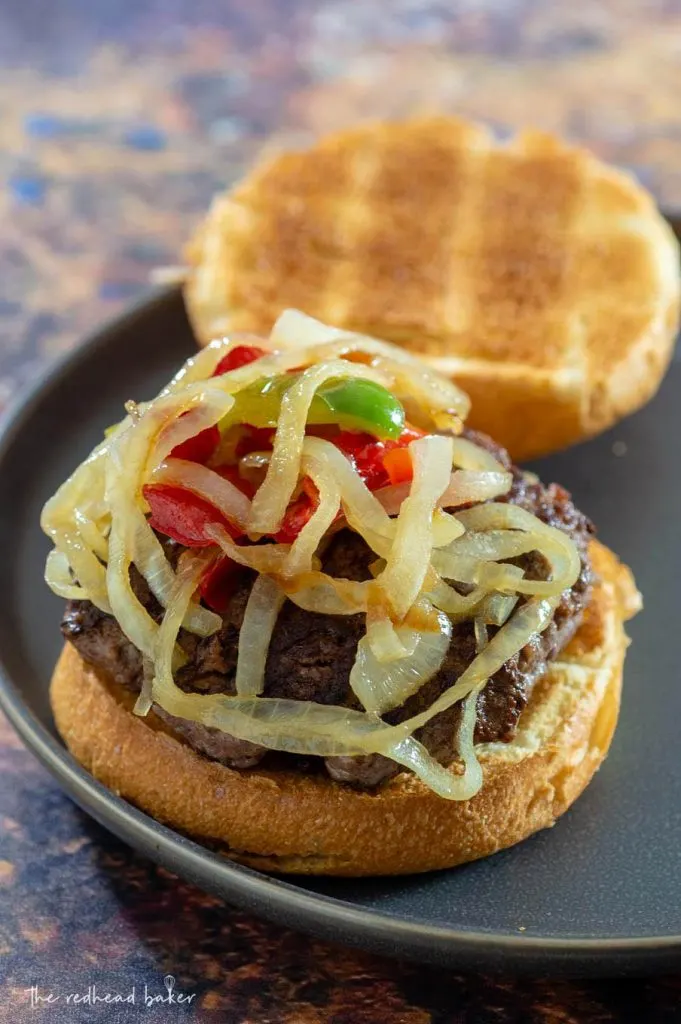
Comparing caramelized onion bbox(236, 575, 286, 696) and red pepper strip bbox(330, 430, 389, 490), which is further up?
red pepper strip bbox(330, 430, 389, 490)

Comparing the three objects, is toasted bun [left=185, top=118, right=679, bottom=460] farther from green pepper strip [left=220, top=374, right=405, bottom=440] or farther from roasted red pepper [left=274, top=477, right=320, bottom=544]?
roasted red pepper [left=274, top=477, right=320, bottom=544]

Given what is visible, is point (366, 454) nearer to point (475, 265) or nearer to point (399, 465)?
point (399, 465)

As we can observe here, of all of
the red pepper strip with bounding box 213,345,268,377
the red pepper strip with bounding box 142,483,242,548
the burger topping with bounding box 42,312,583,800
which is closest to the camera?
the burger topping with bounding box 42,312,583,800

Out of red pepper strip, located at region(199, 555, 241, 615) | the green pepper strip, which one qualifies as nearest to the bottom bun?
red pepper strip, located at region(199, 555, 241, 615)

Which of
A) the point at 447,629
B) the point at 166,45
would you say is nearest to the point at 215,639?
the point at 447,629

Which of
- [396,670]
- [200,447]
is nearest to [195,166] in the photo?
[200,447]

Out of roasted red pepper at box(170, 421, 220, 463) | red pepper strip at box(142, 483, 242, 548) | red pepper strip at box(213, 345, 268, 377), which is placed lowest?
red pepper strip at box(142, 483, 242, 548)

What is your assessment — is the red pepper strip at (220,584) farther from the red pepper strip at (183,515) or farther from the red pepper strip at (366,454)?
the red pepper strip at (366,454)

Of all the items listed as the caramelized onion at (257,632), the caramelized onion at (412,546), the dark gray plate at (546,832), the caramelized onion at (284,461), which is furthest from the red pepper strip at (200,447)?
the dark gray plate at (546,832)
